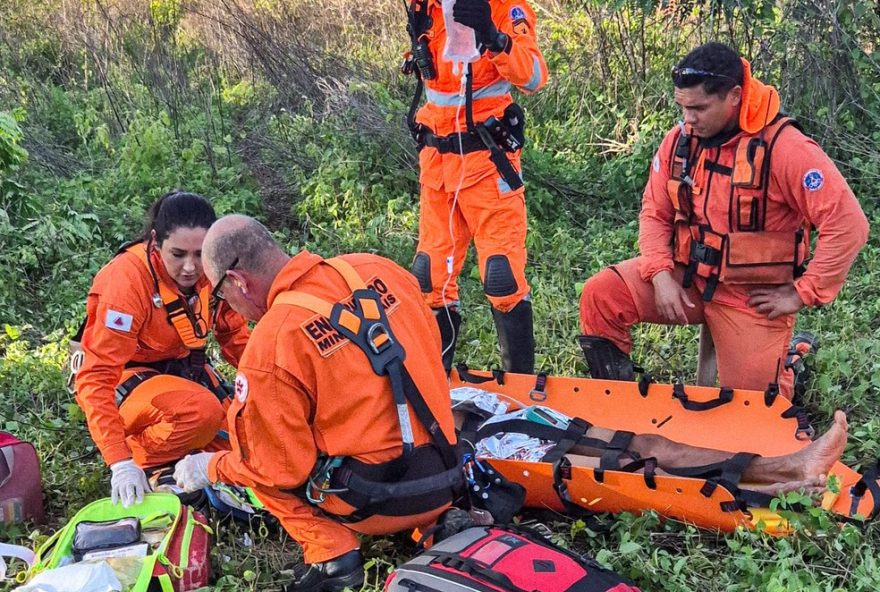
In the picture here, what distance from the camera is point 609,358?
425cm

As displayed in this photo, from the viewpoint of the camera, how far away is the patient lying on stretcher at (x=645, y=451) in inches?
123

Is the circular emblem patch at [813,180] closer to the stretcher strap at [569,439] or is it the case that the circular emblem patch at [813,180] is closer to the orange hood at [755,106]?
the orange hood at [755,106]

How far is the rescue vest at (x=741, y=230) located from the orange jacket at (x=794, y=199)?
2 cm

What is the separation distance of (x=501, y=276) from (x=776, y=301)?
4.05 feet

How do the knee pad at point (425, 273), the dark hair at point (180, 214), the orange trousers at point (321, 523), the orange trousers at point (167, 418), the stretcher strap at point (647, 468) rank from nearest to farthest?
the orange trousers at point (321, 523) → the stretcher strap at point (647, 468) → the dark hair at point (180, 214) → the orange trousers at point (167, 418) → the knee pad at point (425, 273)

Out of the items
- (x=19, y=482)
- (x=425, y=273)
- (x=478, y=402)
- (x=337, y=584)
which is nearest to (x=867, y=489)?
(x=478, y=402)

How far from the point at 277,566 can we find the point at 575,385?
1.54m

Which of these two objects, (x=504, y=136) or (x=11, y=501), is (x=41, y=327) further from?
(x=504, y=136)

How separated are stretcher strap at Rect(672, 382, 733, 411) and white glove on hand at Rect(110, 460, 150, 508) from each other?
2.22 metres

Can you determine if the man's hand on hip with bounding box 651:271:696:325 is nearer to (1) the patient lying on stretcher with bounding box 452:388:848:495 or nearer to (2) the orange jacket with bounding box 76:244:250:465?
(1) the patient lying on stretcher with bounding box 452:388:848:495

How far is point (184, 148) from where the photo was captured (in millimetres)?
7320

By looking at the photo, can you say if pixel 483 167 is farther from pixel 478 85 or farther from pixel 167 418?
pixel 167 418

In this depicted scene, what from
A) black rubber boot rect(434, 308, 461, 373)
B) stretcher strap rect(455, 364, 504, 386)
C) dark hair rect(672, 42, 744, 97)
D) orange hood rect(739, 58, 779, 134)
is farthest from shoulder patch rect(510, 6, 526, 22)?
stretcher strap rect(455, 364, 504, 386)

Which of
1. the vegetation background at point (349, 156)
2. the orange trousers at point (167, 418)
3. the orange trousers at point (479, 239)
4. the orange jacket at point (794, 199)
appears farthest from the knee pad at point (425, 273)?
the orange jacket at point (794, 199)
